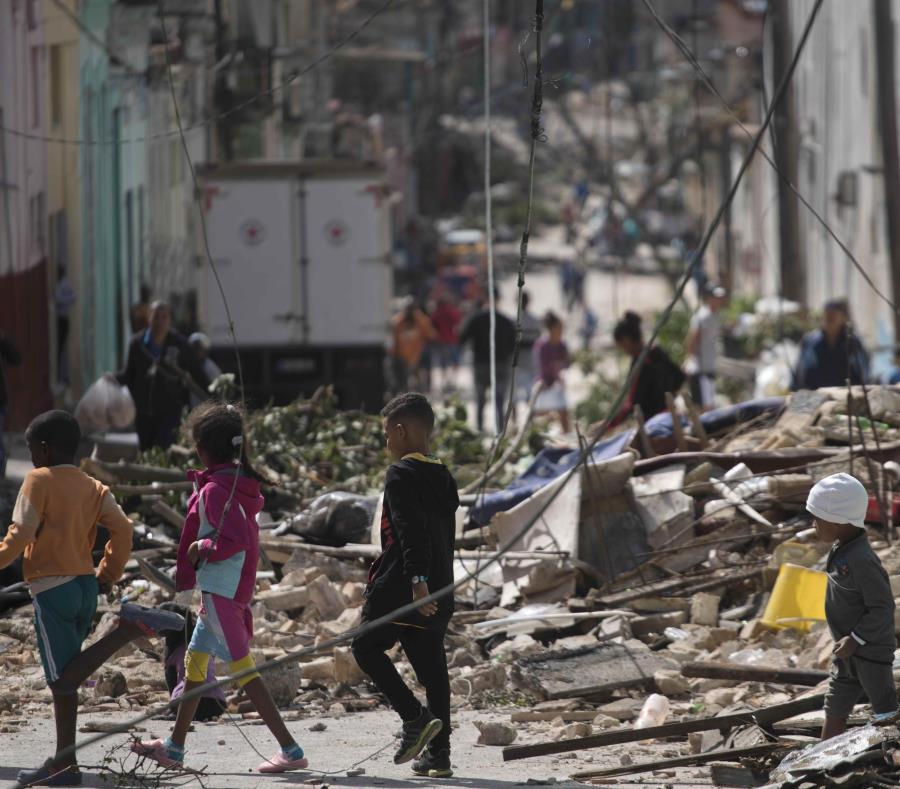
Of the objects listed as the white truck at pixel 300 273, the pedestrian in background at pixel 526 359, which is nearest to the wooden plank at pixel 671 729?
the pedestrian in background at pixel 526 359

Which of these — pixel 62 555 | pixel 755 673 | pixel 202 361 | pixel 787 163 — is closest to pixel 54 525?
pixel 62 555

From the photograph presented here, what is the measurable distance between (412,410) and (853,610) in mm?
1615

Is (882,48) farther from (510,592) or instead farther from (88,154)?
(510,592)

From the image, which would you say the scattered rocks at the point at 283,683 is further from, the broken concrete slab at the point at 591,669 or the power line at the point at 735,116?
the power line at the point at 735,116

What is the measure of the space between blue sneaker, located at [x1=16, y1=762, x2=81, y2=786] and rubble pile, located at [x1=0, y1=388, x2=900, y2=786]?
48.0 inches

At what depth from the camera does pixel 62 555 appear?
6117 millimetres

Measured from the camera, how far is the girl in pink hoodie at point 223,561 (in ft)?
20.3

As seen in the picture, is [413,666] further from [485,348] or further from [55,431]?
[485,348]

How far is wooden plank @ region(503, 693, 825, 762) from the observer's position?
6.55 meters

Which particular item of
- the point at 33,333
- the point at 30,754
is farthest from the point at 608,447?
the point at 33,333

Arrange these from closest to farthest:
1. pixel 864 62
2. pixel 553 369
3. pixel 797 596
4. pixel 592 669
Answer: pixel 592 669, pixel 797 596, pixel 553 369, pixel 864 62

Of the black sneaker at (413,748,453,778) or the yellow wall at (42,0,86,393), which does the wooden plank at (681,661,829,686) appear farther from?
the yellow wall at (42,0,86,393)

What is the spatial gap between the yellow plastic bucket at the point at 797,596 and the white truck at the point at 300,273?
37.6 ft

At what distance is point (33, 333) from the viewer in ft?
60.7
